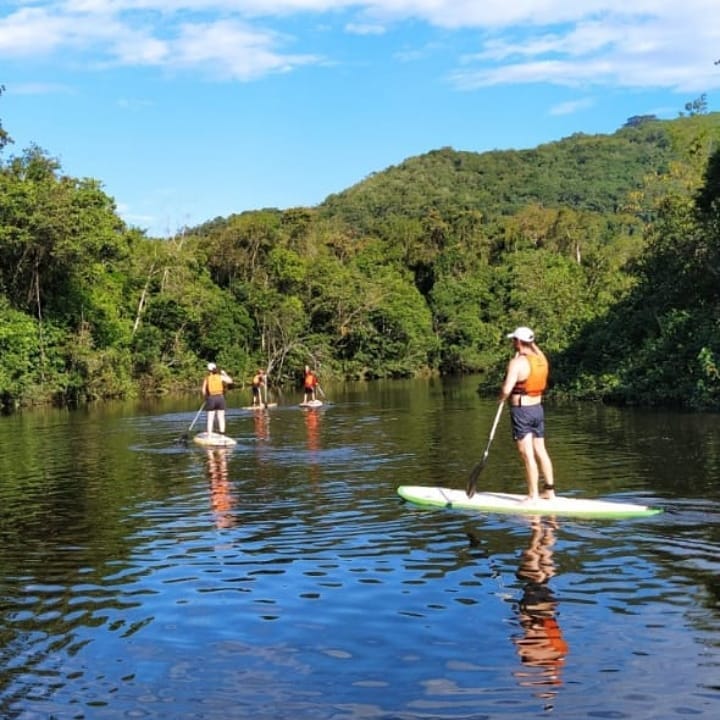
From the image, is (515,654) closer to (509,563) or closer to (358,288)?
(509,563)

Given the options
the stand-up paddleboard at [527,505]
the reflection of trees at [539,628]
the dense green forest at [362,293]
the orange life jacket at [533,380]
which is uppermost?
→ the dense green forest at [362,293]

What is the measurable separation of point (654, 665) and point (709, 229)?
30259 mm

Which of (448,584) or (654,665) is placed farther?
(448,584)

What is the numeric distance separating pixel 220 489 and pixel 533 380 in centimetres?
578

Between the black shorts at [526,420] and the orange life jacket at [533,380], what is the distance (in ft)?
0.62

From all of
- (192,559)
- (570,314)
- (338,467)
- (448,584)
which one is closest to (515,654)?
(448,584)

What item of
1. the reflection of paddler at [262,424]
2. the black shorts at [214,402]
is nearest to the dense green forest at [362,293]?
the reflection of paddler at [262,424]

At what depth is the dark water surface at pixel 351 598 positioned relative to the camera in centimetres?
592

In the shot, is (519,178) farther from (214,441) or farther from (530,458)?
(530,458)

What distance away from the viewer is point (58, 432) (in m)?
28.0

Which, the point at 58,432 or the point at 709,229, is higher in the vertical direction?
the point at 709,229

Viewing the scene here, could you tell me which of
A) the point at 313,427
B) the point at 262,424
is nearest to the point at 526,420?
the point at 313,427

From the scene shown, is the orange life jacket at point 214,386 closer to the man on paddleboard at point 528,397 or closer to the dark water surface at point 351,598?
the dark water surface at point 351,598

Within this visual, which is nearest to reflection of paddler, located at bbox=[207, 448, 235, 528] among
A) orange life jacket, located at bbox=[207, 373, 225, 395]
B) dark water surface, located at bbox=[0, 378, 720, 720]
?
dark water surface, located at bbox=[0, 378, 720, 720]
